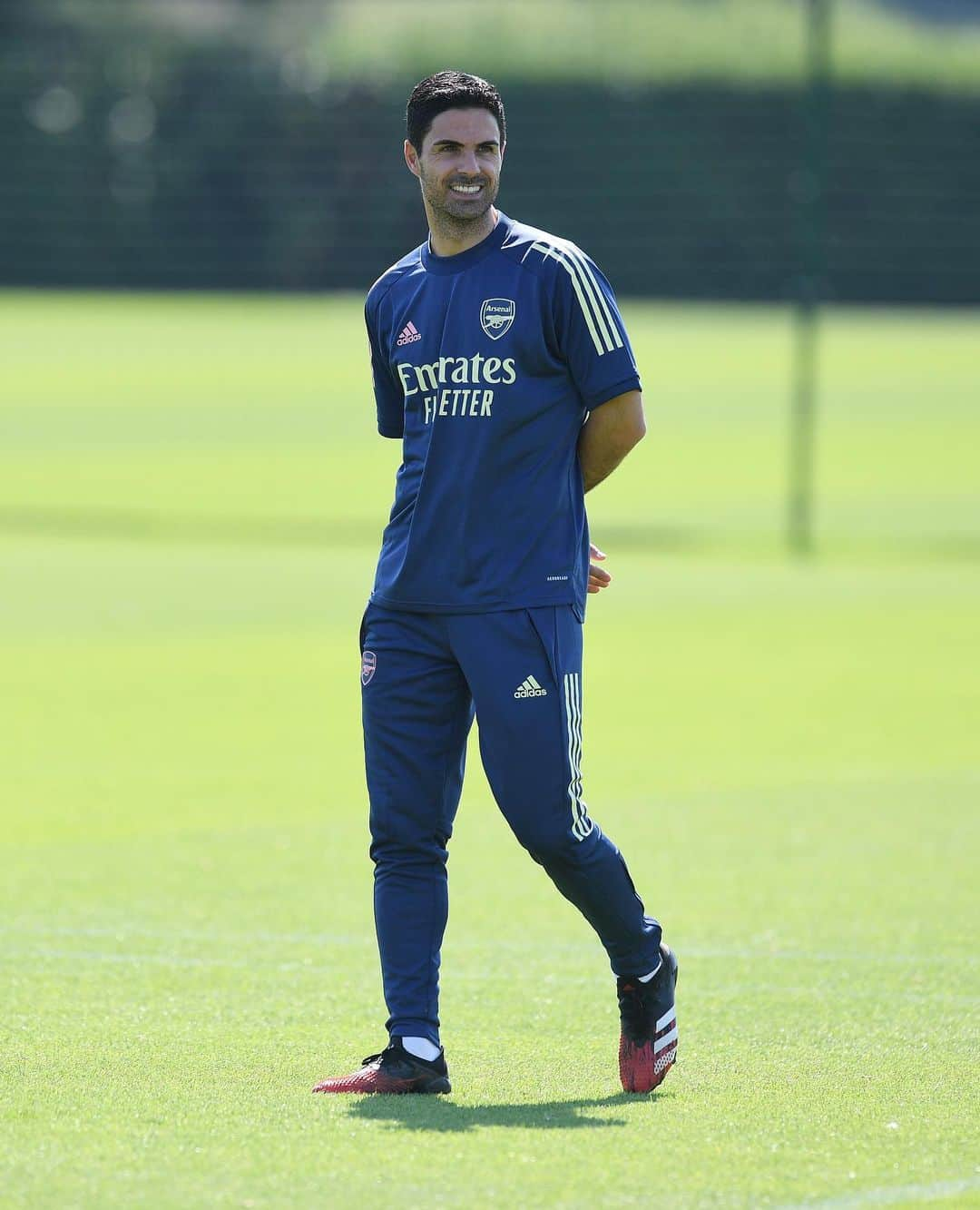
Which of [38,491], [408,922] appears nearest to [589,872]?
[408,922]

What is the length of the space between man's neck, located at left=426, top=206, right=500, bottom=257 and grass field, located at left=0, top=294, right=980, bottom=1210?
77.6 inches

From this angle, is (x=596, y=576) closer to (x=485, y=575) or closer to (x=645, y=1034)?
(x=485, y=575)

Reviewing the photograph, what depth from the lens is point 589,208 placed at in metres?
26.7

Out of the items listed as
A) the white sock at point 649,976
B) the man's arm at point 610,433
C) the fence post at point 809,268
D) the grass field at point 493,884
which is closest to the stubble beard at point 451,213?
the man's arm at point 610,433

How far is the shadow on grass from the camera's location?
204 inches

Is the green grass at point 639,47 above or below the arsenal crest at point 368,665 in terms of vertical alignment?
above

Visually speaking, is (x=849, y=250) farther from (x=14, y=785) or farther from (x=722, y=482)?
(x=14, y=785)

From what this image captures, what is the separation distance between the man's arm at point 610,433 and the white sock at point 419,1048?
1.38m

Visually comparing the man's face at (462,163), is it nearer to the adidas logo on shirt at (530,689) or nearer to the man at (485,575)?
the man at (485,575)

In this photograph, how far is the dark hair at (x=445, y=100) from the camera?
18.4ft

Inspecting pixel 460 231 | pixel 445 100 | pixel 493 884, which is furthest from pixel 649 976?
pixel 493 884

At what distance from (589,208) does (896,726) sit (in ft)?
52.0

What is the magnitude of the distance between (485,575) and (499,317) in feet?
1.97

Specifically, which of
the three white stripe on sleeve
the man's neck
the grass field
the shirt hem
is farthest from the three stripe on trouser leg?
the man's neck
